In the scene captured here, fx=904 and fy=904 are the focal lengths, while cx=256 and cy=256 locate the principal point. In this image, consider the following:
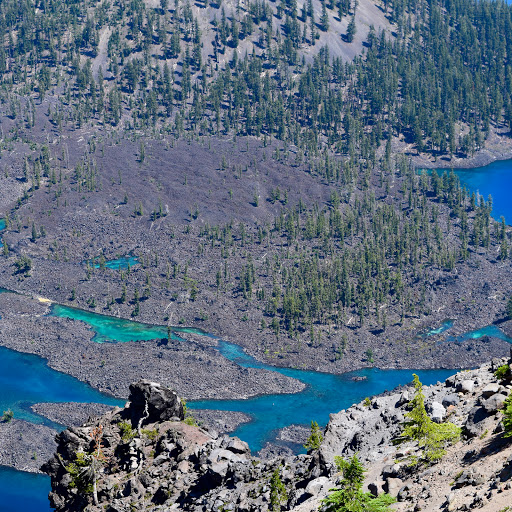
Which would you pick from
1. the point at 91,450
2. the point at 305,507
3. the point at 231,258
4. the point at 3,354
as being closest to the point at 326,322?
the point at 231,258

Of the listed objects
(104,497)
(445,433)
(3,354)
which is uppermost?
(445,433)

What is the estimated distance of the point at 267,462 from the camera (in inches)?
2525

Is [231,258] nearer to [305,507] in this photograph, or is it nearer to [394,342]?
[394,342]

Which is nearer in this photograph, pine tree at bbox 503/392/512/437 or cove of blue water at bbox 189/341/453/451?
pine tree at bbox 503/392/512/437

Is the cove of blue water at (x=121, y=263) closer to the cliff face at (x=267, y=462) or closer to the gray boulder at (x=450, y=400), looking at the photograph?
the cliff face at (x=267, y=462)

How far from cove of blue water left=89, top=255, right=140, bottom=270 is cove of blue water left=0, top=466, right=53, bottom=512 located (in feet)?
252

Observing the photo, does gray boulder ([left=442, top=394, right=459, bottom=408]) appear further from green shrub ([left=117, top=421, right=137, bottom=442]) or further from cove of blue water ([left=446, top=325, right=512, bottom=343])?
cove of blue water ([left=446, top=325, right=512, bottom=343])

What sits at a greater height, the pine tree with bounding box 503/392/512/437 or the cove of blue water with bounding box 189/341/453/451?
the pine tree with bounding box 503/392/512/437

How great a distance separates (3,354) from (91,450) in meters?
94.4

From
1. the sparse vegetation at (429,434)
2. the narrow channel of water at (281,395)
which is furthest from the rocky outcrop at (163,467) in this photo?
the narrow channel of water at (281,395)

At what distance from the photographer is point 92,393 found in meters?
146

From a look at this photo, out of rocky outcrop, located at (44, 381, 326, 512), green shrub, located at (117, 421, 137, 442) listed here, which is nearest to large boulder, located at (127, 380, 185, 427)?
rocky outcrop, located at (44, 381, 326, 512)

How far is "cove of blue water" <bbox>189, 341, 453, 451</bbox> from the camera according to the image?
13838cm

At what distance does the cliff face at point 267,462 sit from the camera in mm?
46938
